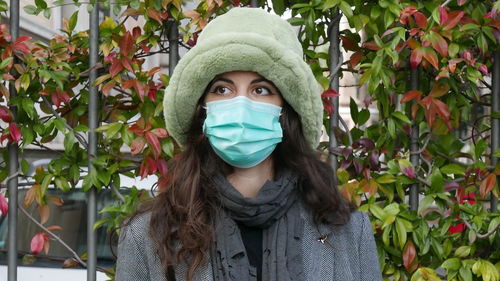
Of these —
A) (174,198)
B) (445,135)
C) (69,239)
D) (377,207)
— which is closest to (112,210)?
(174,198)

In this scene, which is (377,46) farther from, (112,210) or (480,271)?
(112,210)

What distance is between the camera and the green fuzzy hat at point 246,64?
5.93 ft

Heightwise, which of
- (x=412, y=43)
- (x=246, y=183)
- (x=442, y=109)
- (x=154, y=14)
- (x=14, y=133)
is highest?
(x=154, y=14)

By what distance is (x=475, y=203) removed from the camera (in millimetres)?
2504

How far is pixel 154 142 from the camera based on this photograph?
2445mm

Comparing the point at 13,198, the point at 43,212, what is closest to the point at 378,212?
the point at 43,212

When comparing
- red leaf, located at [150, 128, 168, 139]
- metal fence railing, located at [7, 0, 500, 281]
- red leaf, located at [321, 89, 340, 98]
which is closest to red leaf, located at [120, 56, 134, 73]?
metal fence railing, located at [7, 0, 500, 281]

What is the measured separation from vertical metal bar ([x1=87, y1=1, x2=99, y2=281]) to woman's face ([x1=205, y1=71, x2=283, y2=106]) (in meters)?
0.86

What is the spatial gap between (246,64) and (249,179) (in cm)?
34

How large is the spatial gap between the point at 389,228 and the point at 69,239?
2.53 m

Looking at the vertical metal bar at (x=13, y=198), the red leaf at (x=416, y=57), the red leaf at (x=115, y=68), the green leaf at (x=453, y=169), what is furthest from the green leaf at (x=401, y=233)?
the vertical metal bar at (x=13, y=198)

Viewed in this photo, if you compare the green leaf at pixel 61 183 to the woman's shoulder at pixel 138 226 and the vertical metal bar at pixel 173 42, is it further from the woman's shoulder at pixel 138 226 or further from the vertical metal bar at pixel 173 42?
the woman's shoulder at pixel 138 226

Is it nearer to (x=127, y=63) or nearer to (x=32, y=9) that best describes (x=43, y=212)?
(x=127, y=63)

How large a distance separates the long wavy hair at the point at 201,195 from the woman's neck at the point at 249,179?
28mm
